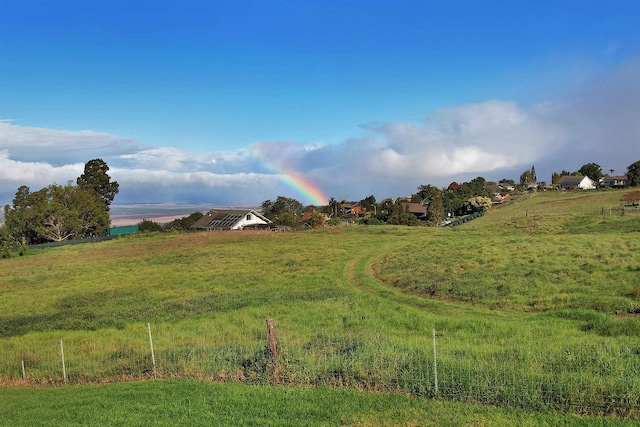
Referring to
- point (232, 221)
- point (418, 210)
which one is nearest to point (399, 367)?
point (232, 221)

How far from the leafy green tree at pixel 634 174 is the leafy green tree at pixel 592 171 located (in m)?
38.5

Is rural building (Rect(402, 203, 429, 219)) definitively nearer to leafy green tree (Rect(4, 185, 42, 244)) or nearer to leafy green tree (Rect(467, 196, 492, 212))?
leafy green tree (Rect(467, 196, 492, 212))

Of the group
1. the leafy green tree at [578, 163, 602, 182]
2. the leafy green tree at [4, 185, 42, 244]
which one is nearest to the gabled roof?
the leafy green tree at [578, 163, 602, 182]

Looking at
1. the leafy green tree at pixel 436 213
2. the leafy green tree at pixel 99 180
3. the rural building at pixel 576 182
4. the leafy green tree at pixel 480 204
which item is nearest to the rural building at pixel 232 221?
the leafy green tree at pixel 99 180

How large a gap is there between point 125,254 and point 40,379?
36.3m

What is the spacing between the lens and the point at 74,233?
70.2m

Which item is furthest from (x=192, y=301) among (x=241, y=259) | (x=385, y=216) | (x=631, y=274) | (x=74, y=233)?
(x=385, y=216)

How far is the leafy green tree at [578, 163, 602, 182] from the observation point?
457 ft

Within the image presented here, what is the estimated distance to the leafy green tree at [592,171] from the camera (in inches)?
5483

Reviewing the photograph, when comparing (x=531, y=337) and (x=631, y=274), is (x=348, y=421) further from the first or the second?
(x=631, y=274)

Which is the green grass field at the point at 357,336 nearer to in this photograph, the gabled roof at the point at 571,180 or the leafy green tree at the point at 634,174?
the leafy green tree at the point at 634,174

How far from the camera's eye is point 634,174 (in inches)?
3907

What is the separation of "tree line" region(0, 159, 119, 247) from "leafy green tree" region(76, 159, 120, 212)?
534cm

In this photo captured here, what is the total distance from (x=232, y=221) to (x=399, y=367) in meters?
76.9
